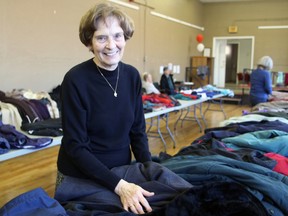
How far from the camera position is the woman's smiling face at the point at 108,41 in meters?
1.17

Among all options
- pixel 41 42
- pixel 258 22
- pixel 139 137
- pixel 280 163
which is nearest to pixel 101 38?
pixel 139 137

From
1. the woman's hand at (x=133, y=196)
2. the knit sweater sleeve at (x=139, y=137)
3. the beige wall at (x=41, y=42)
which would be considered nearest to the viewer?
the woman's hand at (x=133, y=196)

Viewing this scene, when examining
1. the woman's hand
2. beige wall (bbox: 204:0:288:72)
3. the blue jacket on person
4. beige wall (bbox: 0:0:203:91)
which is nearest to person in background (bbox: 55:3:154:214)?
the woman's hand

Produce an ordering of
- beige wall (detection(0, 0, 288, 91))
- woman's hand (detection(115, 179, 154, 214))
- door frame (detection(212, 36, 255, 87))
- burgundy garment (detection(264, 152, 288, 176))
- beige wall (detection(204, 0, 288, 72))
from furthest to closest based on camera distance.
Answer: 1. door frame (detection(212, 36, 255, 87))
2. beige wall (detection(204, 0, 288, 72))
3. beige wall (detection(0, 0, 288, 91))
4. burgundy garment (detection(264, 152, 288, 176))
5. woman's hand (detection(115, 179, 154, 214))

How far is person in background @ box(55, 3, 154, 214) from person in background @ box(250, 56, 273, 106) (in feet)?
12.9

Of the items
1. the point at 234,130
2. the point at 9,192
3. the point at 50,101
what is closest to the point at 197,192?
the point at 234,130

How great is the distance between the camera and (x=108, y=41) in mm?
1179

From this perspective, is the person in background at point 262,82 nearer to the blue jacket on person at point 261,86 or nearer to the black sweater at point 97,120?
the blue jacket on person at point 261,86

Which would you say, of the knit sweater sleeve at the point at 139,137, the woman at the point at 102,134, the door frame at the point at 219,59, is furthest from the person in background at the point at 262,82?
the door frame at the point at 219,59

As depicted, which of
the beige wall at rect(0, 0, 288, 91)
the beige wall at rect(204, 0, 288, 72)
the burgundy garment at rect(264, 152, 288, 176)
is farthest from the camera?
the beige wall at rect(204, 0, 288, 72)

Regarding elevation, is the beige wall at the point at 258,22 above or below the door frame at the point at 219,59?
above

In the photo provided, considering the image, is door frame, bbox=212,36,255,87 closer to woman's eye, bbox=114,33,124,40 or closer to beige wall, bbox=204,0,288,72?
beige wall, bbox=204,0,288,72

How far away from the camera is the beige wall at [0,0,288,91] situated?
4785mm

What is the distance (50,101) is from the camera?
4.05 meters
